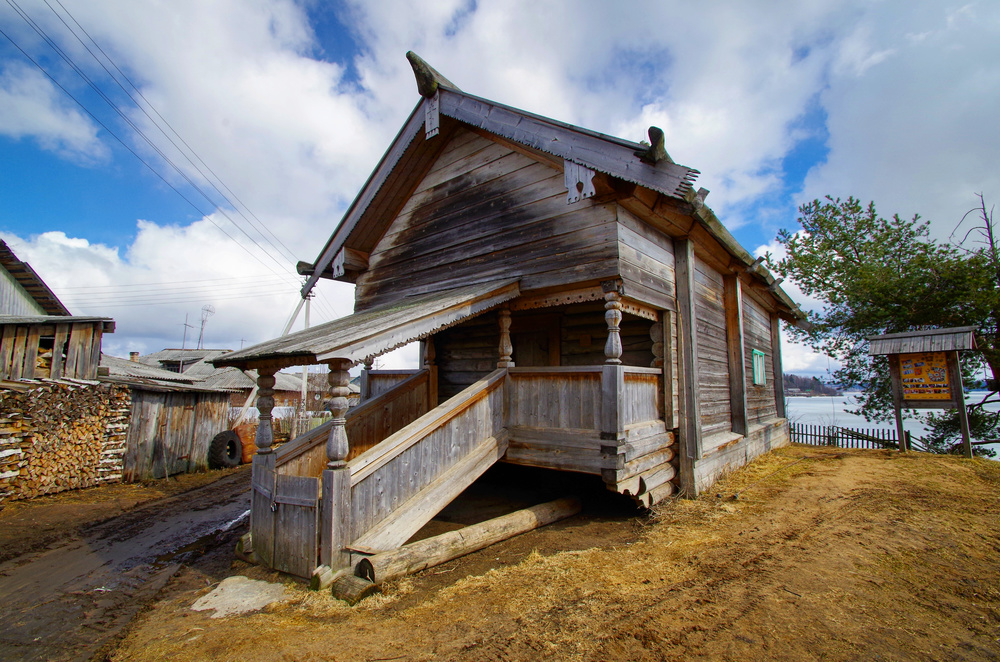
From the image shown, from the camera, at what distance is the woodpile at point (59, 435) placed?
989 cm

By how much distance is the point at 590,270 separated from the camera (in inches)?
254

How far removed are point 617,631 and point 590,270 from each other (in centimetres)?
425

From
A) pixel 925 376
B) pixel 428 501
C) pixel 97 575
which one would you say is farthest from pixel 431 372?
pixel 925 376

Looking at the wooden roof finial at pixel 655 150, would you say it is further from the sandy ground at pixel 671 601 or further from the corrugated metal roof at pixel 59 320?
the corrugated metal roof at pixel 59 320

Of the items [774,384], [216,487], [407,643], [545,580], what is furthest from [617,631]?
[774,384]

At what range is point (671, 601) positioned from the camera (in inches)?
158

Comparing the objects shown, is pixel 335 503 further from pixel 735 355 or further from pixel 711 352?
pixel 735 355

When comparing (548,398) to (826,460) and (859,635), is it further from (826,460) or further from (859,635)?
(826,460)

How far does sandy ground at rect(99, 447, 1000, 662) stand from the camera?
3354 millimetres

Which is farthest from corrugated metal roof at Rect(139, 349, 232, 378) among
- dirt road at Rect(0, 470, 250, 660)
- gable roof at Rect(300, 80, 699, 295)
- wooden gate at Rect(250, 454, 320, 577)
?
wooden gate at Rect(250, 454, 320, 577)

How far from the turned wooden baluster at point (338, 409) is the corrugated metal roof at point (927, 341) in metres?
11.8

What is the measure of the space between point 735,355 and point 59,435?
1522 centimetres

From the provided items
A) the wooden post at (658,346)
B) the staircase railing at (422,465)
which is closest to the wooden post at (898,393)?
the wooden post at (658,346)

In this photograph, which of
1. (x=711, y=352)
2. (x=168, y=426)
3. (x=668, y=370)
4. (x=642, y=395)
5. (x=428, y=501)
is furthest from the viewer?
(x=168, y=426)
